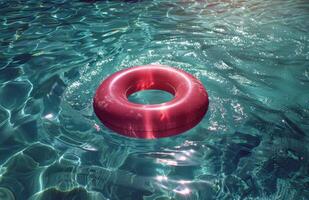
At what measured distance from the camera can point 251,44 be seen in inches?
198

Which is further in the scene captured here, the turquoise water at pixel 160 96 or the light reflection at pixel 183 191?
the turquoise water at pixel 160 96

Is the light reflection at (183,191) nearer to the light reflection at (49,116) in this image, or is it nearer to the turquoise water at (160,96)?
the turquoise water at (160,96)

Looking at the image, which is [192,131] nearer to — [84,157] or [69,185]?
[84,157]

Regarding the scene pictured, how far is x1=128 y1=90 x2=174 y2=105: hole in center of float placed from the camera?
3.80m

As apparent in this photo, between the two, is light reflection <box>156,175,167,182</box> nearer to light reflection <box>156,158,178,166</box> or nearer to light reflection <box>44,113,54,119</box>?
light reflection <box>156,158,178,166</box>

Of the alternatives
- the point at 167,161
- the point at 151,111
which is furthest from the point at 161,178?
the point at 151,111

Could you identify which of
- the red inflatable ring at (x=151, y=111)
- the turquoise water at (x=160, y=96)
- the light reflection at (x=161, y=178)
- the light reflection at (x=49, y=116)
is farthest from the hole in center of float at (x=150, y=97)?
the light reflection at (x=161, y=178)

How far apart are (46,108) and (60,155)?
36.4 inches

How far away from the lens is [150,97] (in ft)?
12.7

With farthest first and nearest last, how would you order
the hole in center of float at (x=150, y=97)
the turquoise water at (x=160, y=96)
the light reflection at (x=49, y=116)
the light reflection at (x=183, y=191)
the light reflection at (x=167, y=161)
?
the hole in center of float at (x=150, y=97)
the light reflection at (x=49, y=116)
the light reflection at (x=167, y=161)
the turquoise water at (x=160, y=96)
the light reflection at (x=183, y=191)

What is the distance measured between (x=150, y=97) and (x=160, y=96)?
138 millimetres

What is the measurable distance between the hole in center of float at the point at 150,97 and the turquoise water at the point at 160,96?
0.05m

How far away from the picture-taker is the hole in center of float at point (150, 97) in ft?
12.5

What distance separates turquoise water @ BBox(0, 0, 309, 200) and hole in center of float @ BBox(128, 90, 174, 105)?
51 mm
